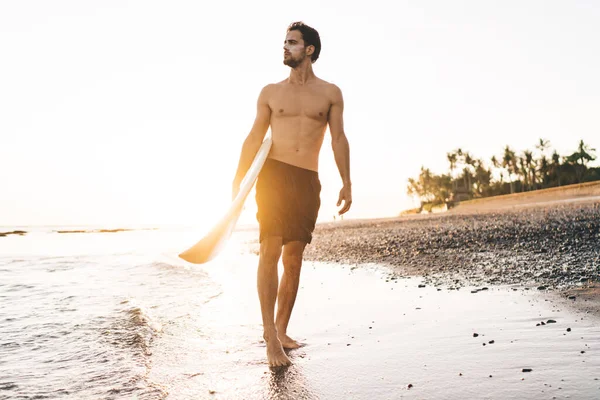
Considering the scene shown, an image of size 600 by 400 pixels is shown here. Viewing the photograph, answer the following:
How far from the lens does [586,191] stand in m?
46.1

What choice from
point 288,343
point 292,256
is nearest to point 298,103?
point 292,256

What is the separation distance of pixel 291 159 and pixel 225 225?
723 millimetres

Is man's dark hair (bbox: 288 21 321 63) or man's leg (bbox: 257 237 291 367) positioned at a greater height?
man's dark hair (bbox: 288 21 321 63)

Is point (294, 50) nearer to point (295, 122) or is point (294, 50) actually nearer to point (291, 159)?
point (295, 122)

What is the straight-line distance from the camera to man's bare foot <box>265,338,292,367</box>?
3.10 m

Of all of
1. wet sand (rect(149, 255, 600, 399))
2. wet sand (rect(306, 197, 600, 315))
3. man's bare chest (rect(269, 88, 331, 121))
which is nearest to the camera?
wet sand (rect(149, 255, 600, 399))

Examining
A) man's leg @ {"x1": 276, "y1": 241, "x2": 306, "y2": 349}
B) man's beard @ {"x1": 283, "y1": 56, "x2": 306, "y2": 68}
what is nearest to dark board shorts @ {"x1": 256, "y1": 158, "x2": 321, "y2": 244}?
man's leg @ {"x1": 276, "y1": 241, "x2": 306, "y2": 349}

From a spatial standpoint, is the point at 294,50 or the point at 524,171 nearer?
the point at 294,50

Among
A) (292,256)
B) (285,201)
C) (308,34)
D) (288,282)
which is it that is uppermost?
(308,34)

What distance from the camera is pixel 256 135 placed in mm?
3781

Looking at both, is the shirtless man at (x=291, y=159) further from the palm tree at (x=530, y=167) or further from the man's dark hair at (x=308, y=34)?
the palm tree at (x=530, y=167)

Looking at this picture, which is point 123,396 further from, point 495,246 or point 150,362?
point 495,246

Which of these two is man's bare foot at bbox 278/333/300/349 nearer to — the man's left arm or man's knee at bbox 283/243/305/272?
man's knee at bbox 283/243/305/272

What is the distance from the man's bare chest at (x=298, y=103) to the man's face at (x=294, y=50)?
→ 232 mm
